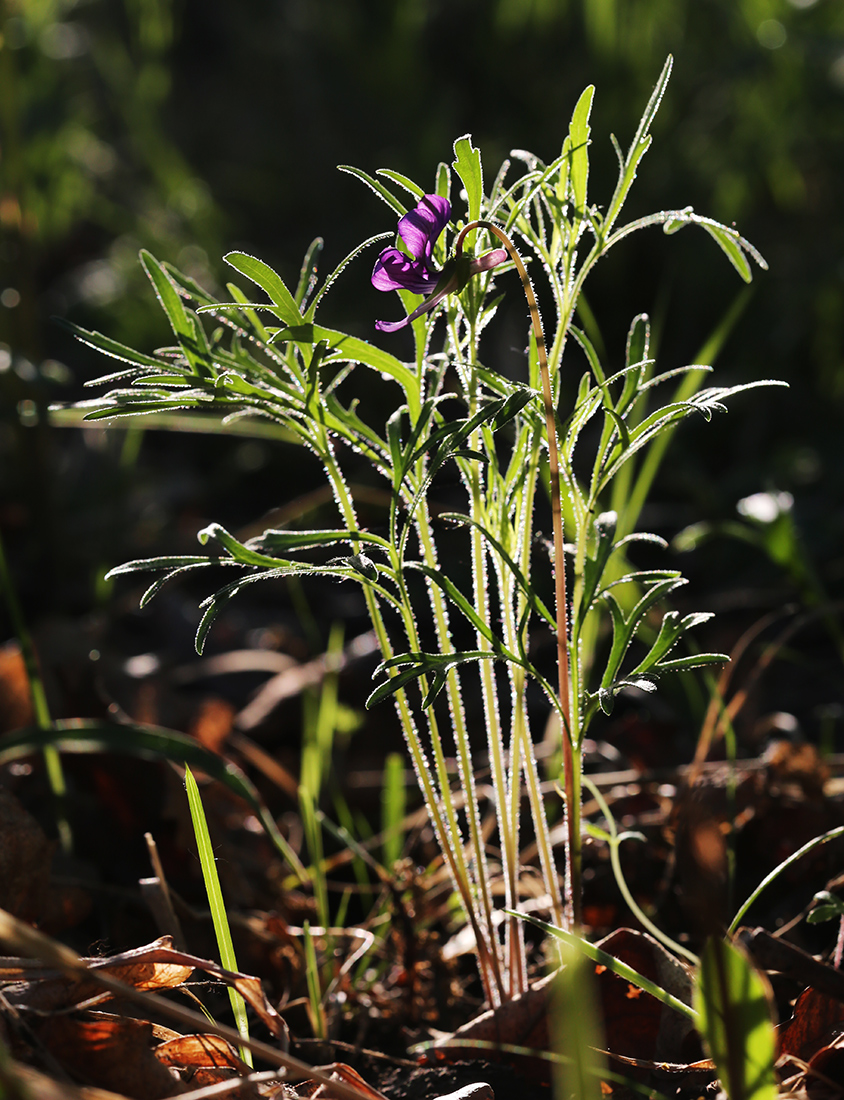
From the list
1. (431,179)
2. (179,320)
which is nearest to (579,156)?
(179,320)

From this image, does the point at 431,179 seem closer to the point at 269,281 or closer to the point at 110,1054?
the point at 269,281

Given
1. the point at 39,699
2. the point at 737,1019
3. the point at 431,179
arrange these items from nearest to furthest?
1. the point at 737,1019
2. the point at 39,699
3. the point at 431,179

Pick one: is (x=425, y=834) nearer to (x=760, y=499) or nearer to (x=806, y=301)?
(x=760, y=499)

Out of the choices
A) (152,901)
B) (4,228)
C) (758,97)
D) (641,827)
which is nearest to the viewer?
(152,901)

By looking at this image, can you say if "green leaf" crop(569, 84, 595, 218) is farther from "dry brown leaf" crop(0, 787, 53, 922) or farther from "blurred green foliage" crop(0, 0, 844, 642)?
"blurred green foliage" crop(0, 0, 844, 642)

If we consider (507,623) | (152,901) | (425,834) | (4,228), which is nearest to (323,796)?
(425,834)

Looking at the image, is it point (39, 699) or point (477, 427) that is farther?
point (39, 699)

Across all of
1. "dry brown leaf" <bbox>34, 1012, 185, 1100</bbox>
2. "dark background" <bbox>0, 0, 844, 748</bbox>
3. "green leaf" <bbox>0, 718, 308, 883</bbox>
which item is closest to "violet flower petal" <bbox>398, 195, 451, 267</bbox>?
"green leaf" <bbox>0, 718, 308, 883</bbox>
